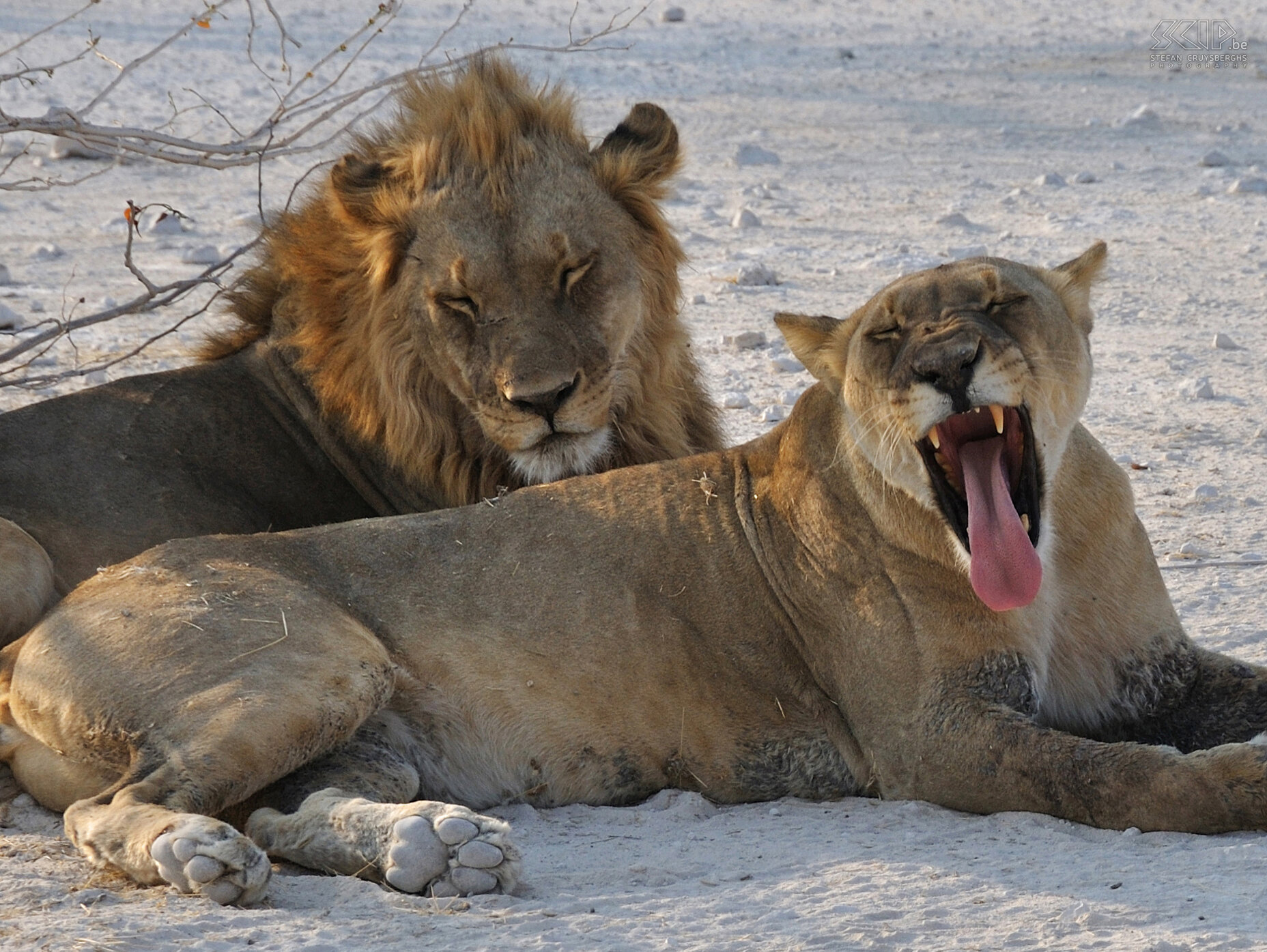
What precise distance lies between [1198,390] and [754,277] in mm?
2505

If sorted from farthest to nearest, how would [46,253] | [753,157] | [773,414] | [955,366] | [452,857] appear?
[753,157] → [46,253] → [773,414] → [955,366] → [452,857]

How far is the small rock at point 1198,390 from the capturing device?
699 cm

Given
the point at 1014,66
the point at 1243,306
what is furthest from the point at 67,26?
the point at 1243,306

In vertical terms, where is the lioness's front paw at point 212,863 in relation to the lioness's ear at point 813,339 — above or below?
below

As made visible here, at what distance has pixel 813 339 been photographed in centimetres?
421

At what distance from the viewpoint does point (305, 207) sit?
18.1ft

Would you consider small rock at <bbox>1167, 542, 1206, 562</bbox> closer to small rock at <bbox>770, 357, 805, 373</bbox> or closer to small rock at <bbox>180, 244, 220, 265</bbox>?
small rock at <bbox>770, 357, 805, 373</bbox>

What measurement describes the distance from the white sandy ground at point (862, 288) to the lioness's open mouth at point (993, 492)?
0.50 metres

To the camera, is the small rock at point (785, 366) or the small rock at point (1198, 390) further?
the small rock at point (785, 366)

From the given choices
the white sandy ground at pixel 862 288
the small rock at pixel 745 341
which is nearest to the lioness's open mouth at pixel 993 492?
the white sandy ground at pixel 862 288

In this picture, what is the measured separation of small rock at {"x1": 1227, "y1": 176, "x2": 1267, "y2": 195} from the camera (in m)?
10.5

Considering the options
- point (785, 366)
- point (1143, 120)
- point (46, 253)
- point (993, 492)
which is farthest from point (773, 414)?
point (1143, 120)

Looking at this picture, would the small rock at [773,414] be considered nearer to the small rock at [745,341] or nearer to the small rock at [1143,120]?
the small rock at [745,341]

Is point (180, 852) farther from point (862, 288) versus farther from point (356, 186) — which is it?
point (862, 288)
